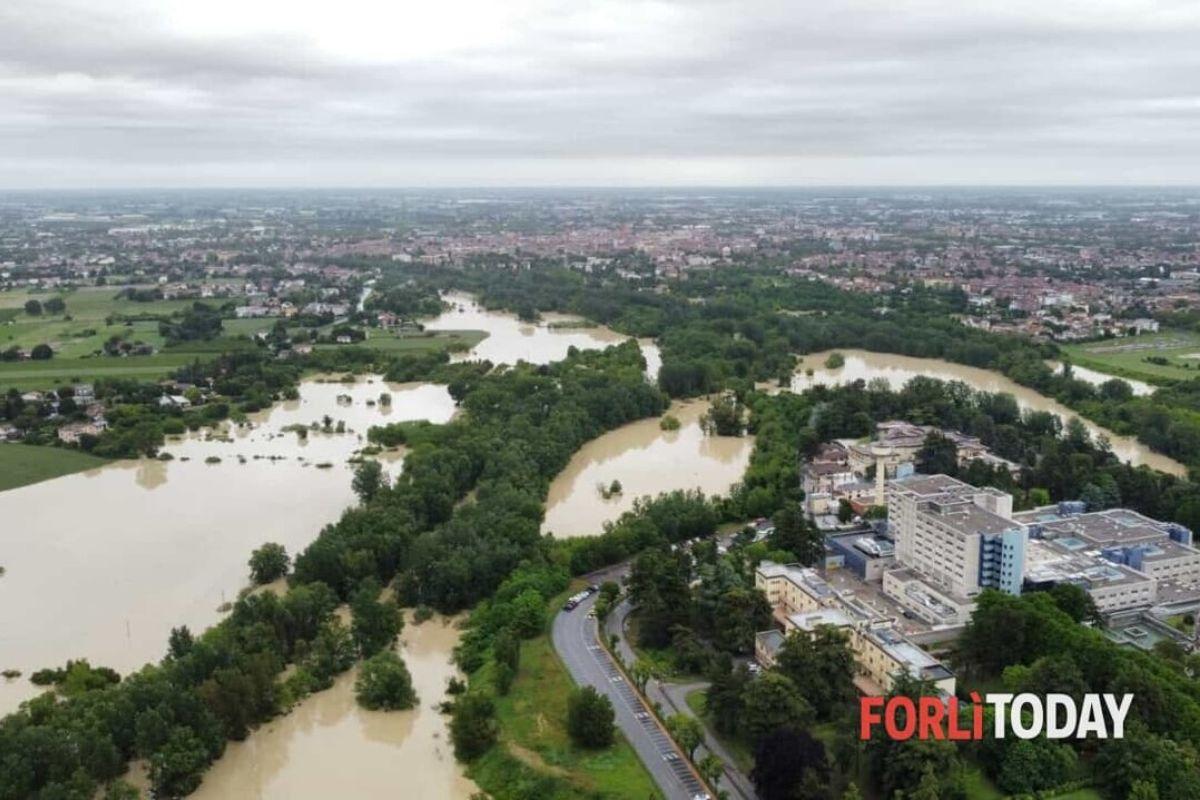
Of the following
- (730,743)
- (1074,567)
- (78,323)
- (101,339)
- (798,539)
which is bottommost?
(730,743)

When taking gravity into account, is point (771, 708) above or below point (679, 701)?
above

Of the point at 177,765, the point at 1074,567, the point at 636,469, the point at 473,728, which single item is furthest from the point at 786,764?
the point at 636,469

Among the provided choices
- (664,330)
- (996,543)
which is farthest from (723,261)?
(996,543)

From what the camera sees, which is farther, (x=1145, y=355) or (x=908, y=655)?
(x=1145, y=355)

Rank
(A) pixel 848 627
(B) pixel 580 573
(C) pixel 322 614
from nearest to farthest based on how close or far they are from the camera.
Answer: (A) pixel 848 627
(C) pixel 322 614
(B) pixel 580 573

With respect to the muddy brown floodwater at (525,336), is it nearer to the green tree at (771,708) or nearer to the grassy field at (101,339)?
the grassy field at (101,339)

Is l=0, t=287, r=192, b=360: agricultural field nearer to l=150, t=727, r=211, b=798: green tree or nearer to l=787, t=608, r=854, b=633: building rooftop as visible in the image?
l=150, t=727, r=211, b=798: green tree

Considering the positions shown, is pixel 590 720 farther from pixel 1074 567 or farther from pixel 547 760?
pixel 1074 567

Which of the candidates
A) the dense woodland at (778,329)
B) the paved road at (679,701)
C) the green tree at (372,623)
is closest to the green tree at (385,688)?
the green tree at (372,623)
